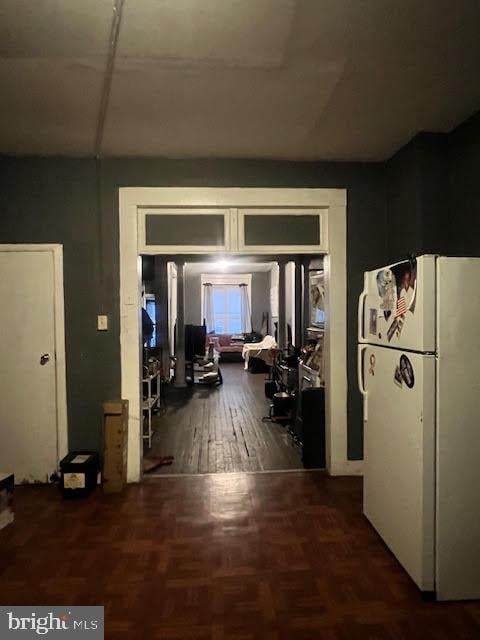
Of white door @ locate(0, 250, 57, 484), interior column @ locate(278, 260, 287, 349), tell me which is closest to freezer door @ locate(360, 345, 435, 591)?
white door @ locate(0, 250, 57, 484)

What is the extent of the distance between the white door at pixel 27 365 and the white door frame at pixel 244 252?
571 mm

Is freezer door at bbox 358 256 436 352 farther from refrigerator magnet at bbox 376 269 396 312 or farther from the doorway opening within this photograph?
the doorway opening

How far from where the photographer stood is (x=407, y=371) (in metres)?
1.86

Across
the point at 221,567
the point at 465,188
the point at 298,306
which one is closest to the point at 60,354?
the point at 221,567

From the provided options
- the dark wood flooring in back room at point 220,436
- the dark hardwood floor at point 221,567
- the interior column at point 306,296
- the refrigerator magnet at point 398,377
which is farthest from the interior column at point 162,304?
the refrigerator magnet at point 398,377

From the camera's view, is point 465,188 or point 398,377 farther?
point 465,188

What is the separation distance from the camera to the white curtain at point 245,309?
1164 centimetres

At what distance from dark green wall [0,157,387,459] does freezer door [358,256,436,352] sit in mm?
1340

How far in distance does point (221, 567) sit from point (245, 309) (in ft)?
32.2

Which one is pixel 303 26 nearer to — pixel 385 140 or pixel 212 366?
pixel 385 140

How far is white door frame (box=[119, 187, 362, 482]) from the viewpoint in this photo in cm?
302

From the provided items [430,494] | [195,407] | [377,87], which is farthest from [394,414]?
[195,407]

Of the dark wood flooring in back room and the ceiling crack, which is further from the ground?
the ceiling crack

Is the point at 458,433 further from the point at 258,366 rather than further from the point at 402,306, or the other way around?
the point at 258,366
